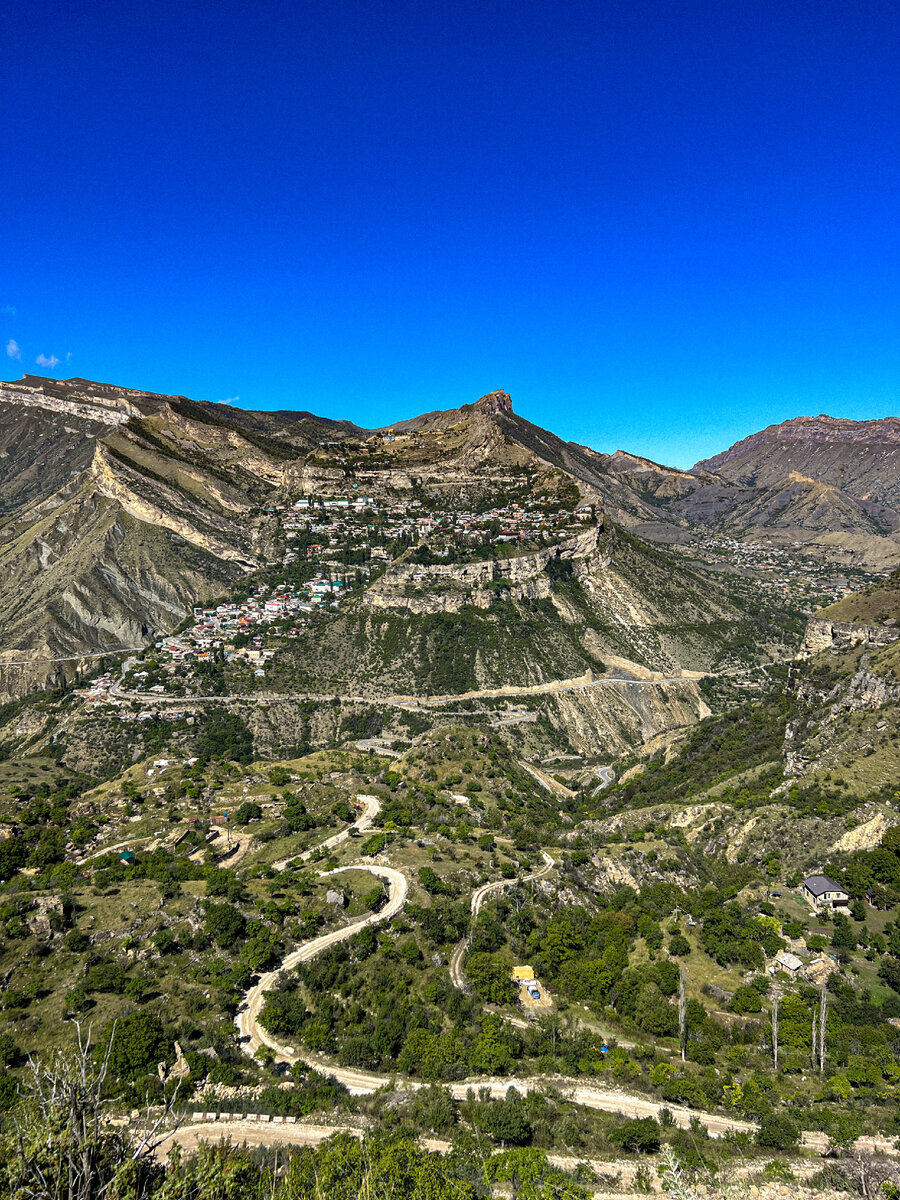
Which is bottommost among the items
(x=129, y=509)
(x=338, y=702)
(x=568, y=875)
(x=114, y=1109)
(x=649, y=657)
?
(x=114, y=1109)

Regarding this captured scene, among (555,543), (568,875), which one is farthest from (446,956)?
(555,543)

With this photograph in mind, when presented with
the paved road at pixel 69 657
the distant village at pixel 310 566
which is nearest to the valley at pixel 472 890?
the paved road at pixel 69 657

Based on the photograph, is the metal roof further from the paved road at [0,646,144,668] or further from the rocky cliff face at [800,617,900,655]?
the paved road at [0,646,144,668]

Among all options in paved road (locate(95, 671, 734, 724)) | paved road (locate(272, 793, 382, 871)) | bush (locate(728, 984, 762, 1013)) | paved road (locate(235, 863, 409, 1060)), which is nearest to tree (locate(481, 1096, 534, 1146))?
paved road (locate(235, 863, 409, 1060))

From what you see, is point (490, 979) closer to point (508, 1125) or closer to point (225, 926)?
point (508, 1125)

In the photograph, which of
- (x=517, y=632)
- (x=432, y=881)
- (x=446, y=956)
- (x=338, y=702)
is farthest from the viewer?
(x=517, y=632)

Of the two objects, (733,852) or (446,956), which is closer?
(446,956)

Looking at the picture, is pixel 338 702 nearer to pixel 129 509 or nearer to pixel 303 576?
pixel 303 576
